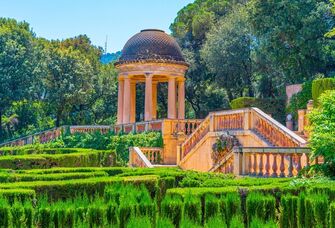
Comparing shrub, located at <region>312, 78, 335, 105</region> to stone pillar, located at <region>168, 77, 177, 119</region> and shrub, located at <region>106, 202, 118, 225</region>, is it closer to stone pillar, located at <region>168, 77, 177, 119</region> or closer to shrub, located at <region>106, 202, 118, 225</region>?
stone pillar, located at <region>168, 77, 177, 119</region>

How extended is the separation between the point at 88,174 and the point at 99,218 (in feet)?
19.4

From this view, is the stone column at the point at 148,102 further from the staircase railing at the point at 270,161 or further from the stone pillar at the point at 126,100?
the staircase railing at the point at 270,161

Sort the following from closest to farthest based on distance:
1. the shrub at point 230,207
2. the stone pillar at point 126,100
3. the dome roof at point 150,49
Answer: the shrub at point 230,207 → the dome roof at point 150,49 → the stone pillar at point 126,100

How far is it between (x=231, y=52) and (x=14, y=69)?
64.8 feet

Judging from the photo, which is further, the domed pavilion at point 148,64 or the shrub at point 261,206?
the domed pavilion at point 148,64

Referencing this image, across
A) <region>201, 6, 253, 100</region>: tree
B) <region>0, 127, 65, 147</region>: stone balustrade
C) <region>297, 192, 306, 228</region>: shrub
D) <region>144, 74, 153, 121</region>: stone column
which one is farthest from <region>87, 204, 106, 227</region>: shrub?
<region>201, 6, 253, 100</region>: tree

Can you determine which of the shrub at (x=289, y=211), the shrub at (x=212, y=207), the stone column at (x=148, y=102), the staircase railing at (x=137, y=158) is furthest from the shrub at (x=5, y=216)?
the stone column at (x=148, y=102)

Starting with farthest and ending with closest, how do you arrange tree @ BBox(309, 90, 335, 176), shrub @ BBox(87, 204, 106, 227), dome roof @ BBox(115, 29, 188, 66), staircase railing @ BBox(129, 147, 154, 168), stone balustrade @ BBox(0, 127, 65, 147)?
stone balustrade @ BBox(0, 127, 65, 147) < dome roof @ BBox(115, 29, 188, 66) < staircase railing @ BBox(129, 147, 154, 168) < tree @ BBox(309, 90, 335, 176) < shrub @ BBox(87, 204, 106, 227)

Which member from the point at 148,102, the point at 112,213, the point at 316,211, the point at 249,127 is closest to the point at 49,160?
the point at 249,127

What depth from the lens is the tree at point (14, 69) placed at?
151 feet

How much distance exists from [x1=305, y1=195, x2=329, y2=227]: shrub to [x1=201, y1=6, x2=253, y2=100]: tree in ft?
116

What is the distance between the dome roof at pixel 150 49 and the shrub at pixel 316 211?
85.9 feet

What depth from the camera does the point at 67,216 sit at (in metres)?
6.56

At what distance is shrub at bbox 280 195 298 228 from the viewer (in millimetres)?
7457
